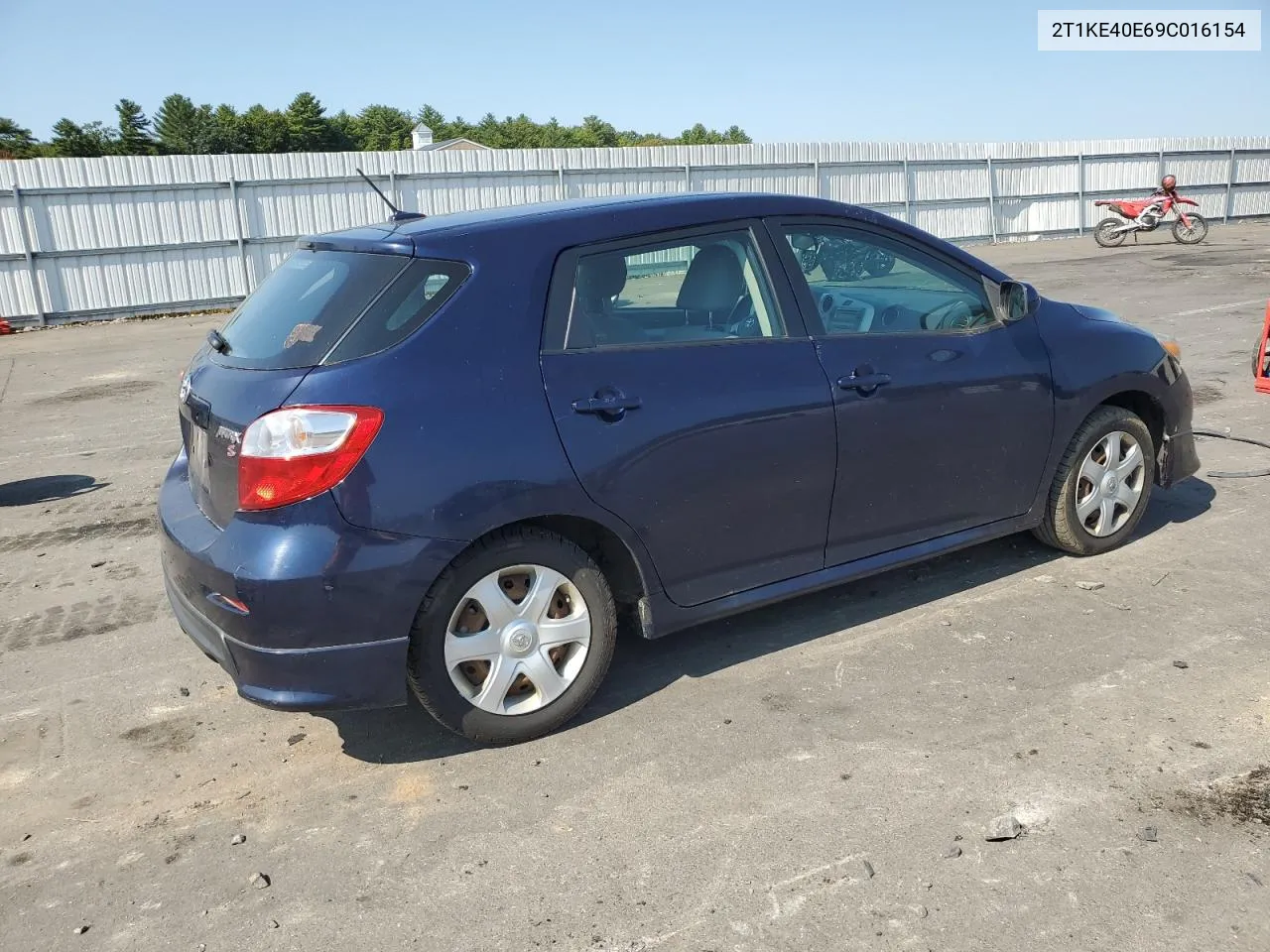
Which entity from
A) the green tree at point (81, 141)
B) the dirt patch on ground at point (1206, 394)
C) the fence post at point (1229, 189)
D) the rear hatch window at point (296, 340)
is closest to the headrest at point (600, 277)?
the rear hatch window at point (296, 340)

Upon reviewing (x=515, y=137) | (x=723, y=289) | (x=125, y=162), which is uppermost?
(x=515, y=137)

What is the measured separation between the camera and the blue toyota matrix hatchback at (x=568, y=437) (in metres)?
3.25

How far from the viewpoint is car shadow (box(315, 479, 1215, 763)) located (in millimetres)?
3760

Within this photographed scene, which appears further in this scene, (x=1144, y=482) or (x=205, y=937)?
(x=1144, y=482)

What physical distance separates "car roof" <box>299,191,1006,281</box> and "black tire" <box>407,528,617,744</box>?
0.99m

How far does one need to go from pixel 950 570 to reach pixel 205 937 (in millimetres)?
3499

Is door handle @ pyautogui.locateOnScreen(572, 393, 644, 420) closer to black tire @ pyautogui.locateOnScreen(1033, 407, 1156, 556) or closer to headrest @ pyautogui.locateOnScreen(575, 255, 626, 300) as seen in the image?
headrest @ pyautogui.locateOnScreen(575, 255, 626, 300)

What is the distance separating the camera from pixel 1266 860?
2807mm

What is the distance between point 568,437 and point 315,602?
36.6 inches

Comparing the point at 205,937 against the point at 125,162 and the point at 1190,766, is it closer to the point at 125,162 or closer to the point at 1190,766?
the point at 1190,766

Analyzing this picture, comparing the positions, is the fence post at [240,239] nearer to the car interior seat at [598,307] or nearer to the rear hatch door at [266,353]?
the rear hatch door at [266,353]

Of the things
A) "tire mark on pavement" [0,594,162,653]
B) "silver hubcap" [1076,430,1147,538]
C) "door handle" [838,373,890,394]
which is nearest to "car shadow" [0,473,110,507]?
"tire mark on pavement" [0,594,162,653]

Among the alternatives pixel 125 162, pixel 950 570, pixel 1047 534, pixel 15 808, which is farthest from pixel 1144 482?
pixel 125 162

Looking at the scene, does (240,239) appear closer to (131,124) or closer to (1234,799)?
(1234,799)
